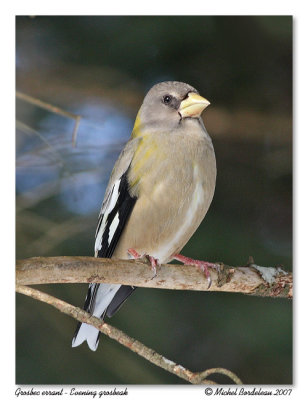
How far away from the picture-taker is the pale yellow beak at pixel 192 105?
2.81m

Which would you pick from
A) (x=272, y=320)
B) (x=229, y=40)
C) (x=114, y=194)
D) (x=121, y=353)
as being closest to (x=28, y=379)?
(x=121, y=353)

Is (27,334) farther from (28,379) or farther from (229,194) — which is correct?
(229,194)

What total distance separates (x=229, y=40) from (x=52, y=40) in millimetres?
809

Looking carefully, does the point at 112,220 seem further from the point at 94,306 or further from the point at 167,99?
the point at 167,99

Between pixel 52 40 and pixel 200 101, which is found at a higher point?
pixel 52 40

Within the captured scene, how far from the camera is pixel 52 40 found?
9.57 ft

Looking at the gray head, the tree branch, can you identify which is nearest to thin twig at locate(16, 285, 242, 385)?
the tree branch

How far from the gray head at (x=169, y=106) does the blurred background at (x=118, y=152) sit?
7cm

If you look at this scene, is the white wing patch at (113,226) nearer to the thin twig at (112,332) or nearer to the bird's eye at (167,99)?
the thin twig at (112,332)

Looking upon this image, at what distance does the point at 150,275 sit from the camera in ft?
8.71

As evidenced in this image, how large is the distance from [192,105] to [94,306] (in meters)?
0.99

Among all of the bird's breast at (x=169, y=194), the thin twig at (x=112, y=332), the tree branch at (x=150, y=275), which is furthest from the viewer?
the bird's breast at (x=169, y=194)

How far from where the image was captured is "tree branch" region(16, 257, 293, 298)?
2.48 meters

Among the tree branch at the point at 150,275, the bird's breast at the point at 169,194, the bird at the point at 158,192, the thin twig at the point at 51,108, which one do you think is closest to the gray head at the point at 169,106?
the bird at the point at 158,192
